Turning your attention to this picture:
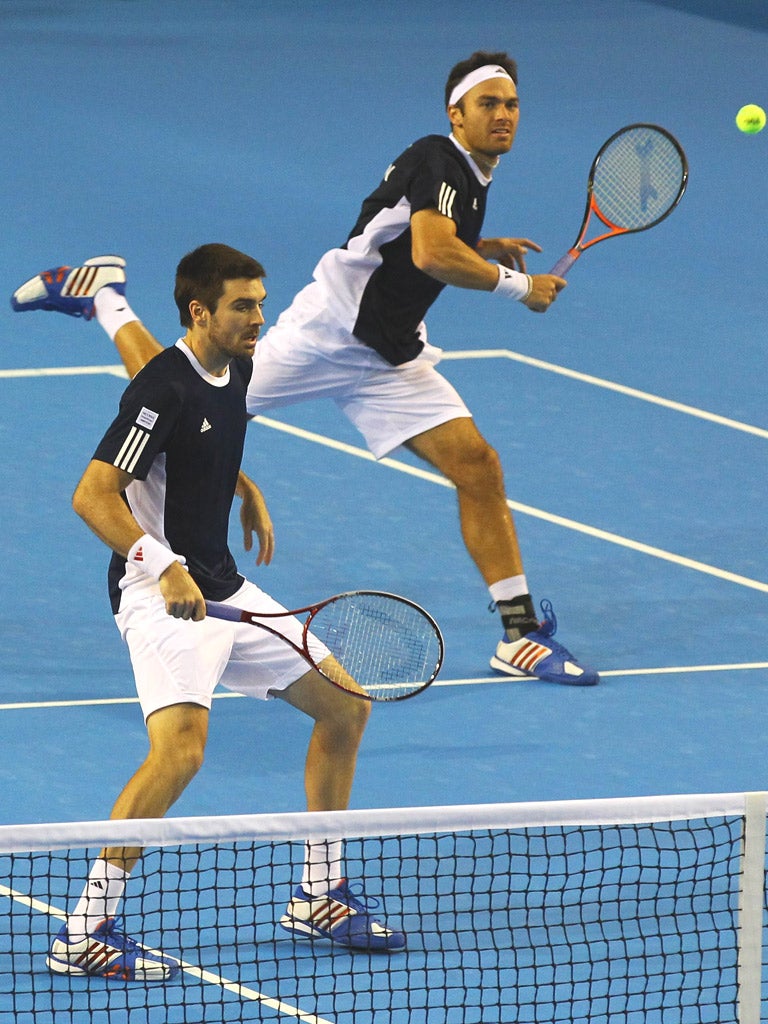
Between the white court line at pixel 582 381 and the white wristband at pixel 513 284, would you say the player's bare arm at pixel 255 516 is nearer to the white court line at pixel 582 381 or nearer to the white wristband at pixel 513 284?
the white wristband at pixel 513 284

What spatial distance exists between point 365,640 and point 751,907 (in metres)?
1.50

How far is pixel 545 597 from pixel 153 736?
3579 mm

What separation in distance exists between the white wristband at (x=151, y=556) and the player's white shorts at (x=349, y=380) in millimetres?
2778

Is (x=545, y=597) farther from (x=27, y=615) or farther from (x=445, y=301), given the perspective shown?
(x=445, y=301)

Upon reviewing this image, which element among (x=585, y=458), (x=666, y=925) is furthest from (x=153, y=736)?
(x=585, y=458)

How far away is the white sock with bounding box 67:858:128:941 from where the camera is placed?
20.4ft

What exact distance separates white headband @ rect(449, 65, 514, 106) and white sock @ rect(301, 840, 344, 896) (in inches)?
132

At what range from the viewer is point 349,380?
925 cm

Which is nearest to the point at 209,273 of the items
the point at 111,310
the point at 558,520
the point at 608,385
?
the point at 111,310

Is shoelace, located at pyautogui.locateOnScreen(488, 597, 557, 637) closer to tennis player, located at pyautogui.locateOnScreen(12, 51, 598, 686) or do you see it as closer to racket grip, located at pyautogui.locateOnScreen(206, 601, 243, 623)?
tennis player, located at pyautogui.locateOnScreen(12, 51, 598, 686)

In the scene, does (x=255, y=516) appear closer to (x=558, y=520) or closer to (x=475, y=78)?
(x=475, y=78)

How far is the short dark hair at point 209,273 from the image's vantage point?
261 inches

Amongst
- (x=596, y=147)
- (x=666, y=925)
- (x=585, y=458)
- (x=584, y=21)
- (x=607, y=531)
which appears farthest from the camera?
(x=584, y=21)

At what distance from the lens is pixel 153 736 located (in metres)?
6.43
